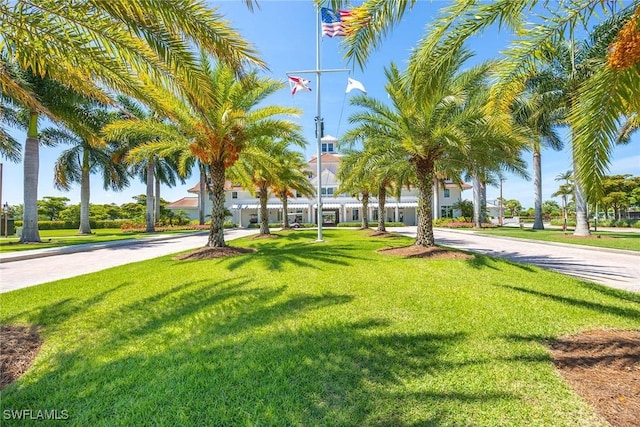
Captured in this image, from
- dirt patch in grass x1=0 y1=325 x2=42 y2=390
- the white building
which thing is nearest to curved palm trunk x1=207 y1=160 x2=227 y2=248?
dirt patch in grass x1=0 y1=325 x2=42 y2=390

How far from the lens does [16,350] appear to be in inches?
160

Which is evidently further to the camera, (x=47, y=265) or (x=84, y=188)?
(x=84, y=188)

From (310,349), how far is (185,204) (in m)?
56.4

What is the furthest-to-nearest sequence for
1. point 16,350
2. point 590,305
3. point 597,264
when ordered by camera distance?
point 597,264
point 590,305
point 16,350

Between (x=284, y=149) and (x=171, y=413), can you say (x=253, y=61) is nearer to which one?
(x=171, y=413)

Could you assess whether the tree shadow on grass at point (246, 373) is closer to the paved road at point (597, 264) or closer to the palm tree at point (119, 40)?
the palm tree at point (119, 40)

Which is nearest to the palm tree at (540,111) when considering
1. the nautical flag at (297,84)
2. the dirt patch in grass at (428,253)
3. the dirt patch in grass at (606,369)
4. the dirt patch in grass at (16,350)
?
the dirt patch in grass at (428,253)

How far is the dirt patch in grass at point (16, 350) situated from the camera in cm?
354

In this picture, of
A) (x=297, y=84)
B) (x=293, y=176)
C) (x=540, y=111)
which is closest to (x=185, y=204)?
(x=293, y=176)

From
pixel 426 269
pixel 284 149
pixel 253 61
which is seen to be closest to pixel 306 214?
pixel 284 149

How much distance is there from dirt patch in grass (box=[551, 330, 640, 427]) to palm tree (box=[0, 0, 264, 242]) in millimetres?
5830

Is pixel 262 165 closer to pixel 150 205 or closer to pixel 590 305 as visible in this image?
pixel 590 305

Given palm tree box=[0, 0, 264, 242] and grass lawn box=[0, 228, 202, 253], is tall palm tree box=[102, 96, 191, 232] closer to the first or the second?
palm tree box=[0, 0, 264, 242]

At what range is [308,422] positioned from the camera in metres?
2.55
